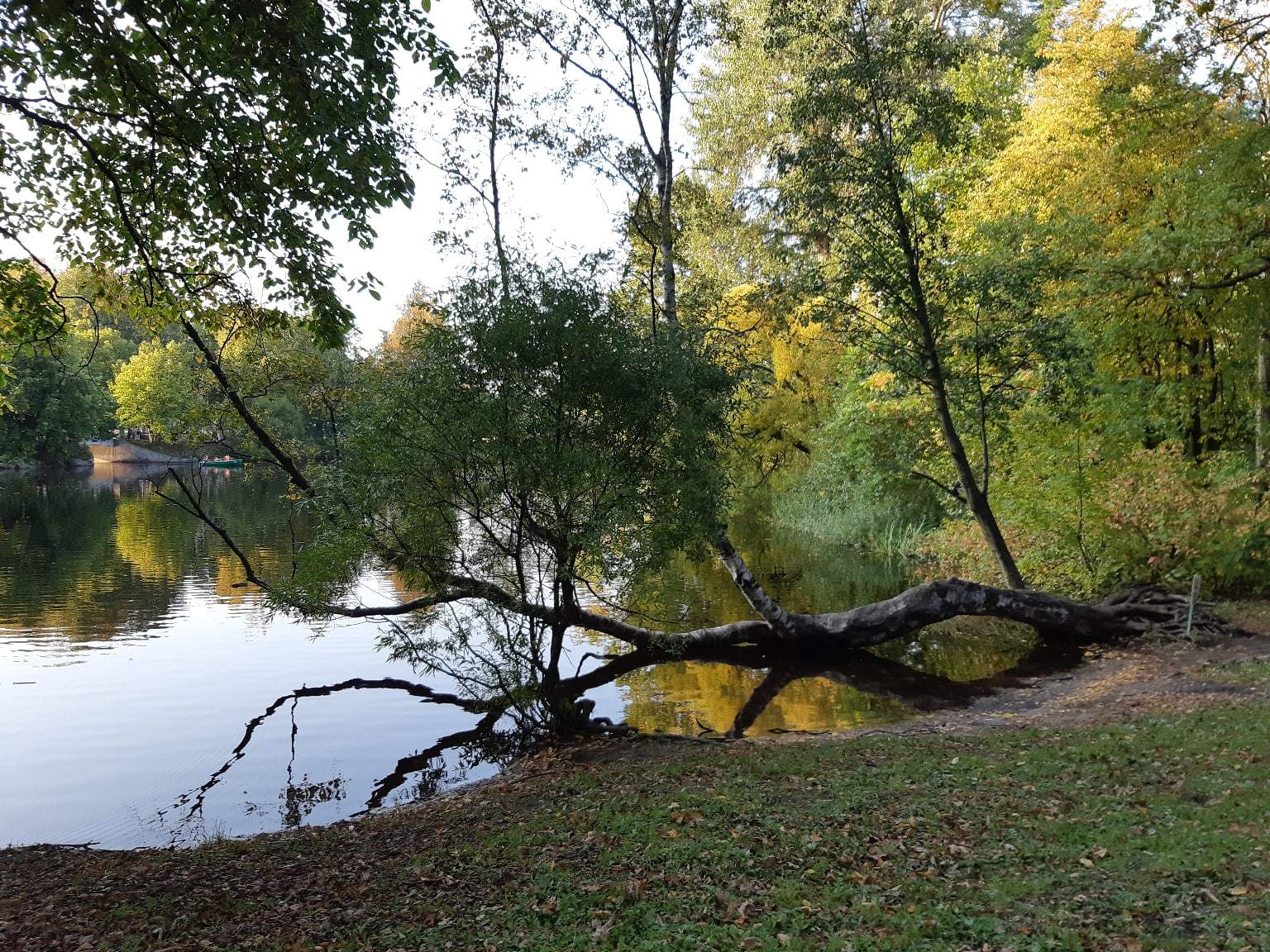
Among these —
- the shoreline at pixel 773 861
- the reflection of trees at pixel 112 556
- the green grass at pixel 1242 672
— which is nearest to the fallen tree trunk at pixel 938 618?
the green grass at pixel 1242 672

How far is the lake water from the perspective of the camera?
11.0 m

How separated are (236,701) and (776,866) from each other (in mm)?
11913

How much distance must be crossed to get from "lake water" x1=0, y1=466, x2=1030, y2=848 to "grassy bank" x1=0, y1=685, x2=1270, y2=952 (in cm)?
217

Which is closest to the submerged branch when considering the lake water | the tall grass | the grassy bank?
the lake water

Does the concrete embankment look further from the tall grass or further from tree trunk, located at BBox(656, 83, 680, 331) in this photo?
tree trunk, located at BBox(656, 83, 680, 331)

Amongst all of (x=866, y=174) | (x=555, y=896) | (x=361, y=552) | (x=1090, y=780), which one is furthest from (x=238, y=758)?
(x=866, y=174)

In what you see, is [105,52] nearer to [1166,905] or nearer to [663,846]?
[663,846]

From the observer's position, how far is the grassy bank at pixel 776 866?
522cm

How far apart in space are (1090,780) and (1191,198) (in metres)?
13.4

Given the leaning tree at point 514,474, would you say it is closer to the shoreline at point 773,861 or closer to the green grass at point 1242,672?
the shoreline at point 773,861

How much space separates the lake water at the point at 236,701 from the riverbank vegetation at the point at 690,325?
1187mm

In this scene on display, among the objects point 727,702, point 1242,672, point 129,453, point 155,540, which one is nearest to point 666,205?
point 727,702

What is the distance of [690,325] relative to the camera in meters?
13.2

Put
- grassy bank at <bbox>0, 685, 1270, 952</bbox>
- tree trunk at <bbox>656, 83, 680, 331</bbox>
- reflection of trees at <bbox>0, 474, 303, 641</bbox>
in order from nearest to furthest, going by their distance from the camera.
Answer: grassy bank at <bbox>0, 685, 1270, 952</bbox>
tree trunk at <bbox>656, 83, 680, 331</bbox>
reflection of trees at <bbox>0, 474, 303, 641</bbox>
